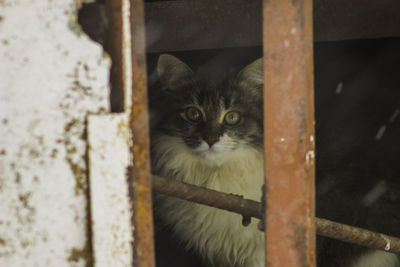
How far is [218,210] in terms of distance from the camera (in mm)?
2086

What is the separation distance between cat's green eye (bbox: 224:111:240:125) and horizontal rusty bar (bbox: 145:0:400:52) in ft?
1.16

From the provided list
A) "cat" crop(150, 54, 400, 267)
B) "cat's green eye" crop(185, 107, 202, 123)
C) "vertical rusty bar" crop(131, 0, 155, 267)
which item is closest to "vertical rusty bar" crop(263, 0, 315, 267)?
"vertical rusty bar" crop(131, 0, 155, 267)

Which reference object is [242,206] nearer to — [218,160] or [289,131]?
[289,131]

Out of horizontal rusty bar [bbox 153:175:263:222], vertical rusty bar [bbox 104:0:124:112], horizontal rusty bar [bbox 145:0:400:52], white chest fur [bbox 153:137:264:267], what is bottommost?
white chest fur [bbox 153:137:264:267]

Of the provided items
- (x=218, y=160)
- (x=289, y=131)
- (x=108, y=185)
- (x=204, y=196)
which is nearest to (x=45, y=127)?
(x=108, y=185)

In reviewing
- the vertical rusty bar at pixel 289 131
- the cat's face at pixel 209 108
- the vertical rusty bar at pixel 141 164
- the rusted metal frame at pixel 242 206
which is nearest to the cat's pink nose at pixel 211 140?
the cat's face at pixel 209 108

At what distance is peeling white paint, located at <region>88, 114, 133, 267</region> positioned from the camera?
611 millimetres

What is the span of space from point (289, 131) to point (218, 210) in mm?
1306

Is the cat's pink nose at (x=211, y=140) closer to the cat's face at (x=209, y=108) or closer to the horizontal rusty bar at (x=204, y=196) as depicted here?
the cat's face at (x=209, y=108)

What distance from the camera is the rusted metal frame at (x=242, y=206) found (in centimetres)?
116

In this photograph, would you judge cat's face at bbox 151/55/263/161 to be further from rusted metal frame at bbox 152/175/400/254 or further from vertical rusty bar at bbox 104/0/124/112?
vertical rusty bar at bbox 104/0/124/112

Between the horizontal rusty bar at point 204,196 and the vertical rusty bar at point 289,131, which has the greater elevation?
the vertical rusty bar at point 289,131

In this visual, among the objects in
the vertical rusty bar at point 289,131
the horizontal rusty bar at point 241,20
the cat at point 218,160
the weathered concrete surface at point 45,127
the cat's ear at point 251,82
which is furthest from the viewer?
the cat's ear at point 251,82

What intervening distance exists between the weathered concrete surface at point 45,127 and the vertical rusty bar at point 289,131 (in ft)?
1.20
